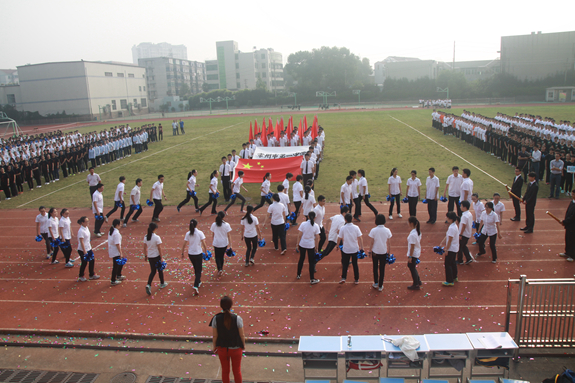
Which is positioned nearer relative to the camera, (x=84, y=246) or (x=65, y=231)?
(x=84, y=246)

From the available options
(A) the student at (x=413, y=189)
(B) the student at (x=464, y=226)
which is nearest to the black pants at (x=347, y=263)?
(B) the student at (x=464, y=226)

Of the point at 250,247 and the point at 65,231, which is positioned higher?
the point at 65,231

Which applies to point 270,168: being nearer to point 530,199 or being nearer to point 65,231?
point 65,231

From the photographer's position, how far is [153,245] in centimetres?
840

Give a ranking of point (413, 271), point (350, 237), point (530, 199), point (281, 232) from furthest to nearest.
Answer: point (530, 199), point (281, 232), point (350, 237), point (413, 271)

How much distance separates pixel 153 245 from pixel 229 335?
387 centimetres

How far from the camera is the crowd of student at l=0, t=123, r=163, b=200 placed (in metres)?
18.7

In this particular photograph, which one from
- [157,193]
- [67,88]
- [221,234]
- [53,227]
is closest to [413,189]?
[221,234]

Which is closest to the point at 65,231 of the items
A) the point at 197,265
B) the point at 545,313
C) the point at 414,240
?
the point at 197,265

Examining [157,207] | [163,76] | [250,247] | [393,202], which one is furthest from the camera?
[163,76]

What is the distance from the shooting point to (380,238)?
802 centimetres

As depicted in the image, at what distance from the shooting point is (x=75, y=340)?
7082mm

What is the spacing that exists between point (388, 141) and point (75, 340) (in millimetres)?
25018

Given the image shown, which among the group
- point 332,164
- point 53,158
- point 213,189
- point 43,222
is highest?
point 53,158
